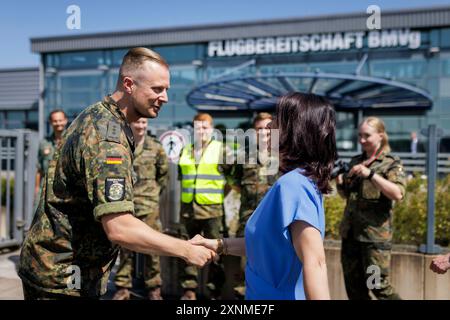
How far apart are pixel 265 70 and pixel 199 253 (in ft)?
60.3

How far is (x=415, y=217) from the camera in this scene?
4891 millimetres

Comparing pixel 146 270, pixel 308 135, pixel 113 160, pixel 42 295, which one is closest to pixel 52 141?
pixel 146 270

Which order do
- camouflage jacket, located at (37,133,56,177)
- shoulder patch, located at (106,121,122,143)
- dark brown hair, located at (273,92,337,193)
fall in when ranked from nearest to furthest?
dark brown hair, located at (273,92,337,193) < shoulder patch, located at (106,121,122,143) < camouflage jacket, located at (37,133,56,177)

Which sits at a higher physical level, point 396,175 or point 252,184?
point 396,175

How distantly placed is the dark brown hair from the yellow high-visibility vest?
9.38 ft

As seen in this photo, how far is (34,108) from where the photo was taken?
2559cm

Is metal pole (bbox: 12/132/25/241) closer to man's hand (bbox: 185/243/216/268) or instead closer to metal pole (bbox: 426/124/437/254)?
man's hand (bbox: 185/243/216/268)

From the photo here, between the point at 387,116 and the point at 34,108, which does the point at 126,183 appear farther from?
the point at 34,108

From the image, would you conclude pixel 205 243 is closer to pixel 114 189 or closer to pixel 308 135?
pixel 114 189

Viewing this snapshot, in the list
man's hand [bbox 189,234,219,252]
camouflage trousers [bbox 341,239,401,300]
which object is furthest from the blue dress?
camouflage trousers [bbox 341,239,401,300]

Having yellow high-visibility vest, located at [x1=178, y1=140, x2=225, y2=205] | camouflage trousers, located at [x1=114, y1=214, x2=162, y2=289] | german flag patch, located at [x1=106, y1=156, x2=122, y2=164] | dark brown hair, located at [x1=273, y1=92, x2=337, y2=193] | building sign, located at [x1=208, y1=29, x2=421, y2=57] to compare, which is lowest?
camouflage trousers, located at [x1=114, y1=214, x2=162, y2=289]

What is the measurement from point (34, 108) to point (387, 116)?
1872 centimetres

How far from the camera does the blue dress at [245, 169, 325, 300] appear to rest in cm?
171
